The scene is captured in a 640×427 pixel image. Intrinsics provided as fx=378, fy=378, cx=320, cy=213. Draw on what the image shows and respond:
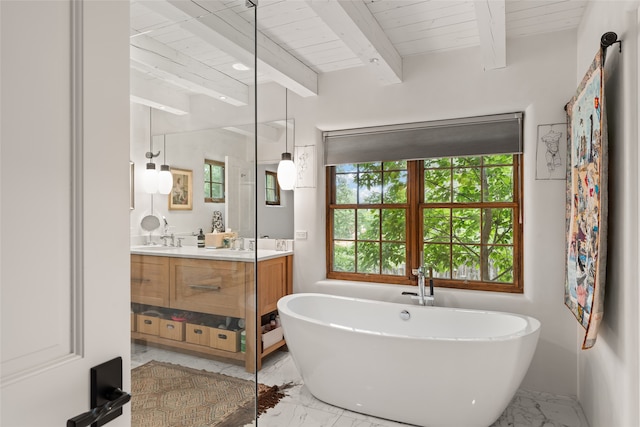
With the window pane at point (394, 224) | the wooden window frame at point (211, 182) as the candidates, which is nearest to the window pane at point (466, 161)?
the window pane at point (394, 224)

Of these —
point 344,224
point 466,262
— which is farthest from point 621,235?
point 344,224

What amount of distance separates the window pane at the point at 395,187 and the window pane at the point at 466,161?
43cm

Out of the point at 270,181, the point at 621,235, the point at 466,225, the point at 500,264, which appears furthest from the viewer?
the point at 270,181

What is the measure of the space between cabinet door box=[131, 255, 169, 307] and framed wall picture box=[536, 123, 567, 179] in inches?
105

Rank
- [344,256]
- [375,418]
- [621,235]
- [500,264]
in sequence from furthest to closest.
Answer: [344,256] → [500,264] → [375,418] → [621,235]

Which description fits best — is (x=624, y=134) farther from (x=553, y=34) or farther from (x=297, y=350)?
(x=297, y=350)

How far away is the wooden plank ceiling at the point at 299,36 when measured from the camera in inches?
36.8

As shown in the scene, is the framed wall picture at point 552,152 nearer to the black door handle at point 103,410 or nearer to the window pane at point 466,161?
the window pane at point 466,161

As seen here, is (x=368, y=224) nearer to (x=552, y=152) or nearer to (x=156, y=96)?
(x=552, y=152)

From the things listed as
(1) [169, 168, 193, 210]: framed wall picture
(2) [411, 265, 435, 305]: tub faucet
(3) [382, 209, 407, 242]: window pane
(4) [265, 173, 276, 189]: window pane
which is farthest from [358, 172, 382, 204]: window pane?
(1) [169, 168, 193, 210]: framed wall picture

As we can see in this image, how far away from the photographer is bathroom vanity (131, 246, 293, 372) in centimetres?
91

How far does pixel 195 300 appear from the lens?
40.3 inches

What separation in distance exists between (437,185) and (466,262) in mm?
684

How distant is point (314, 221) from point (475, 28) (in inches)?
78.1
